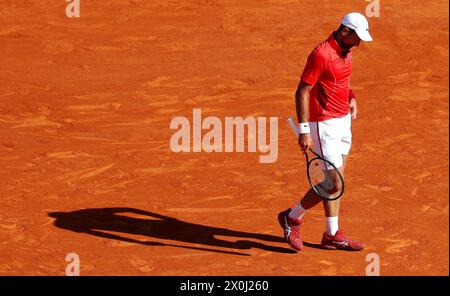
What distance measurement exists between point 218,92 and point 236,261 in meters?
3.61

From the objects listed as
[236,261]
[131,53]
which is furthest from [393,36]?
[236,261]

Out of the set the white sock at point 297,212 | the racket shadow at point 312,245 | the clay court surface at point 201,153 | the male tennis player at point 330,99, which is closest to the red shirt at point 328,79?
the male tennis player at point 330,99

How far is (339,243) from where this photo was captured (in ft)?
35.9

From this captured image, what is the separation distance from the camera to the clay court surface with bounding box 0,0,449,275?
11.1m

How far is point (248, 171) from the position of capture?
40.9 ft

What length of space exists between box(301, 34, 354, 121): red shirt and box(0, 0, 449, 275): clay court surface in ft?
4.72

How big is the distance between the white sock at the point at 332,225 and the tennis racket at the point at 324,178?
280 mm

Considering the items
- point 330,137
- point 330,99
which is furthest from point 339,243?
point 330,99

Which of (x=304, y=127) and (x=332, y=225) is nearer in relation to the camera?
(x=304, y=127)

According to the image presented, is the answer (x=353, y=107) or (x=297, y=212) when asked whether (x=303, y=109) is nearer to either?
(x=353, y=107)

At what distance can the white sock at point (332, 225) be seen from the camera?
10805mm

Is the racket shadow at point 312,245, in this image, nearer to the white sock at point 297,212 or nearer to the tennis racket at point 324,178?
the white sock at point 297,212

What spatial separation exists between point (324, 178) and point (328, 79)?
3.06 ft

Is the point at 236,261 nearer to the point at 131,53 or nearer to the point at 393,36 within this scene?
the point at 131,53
